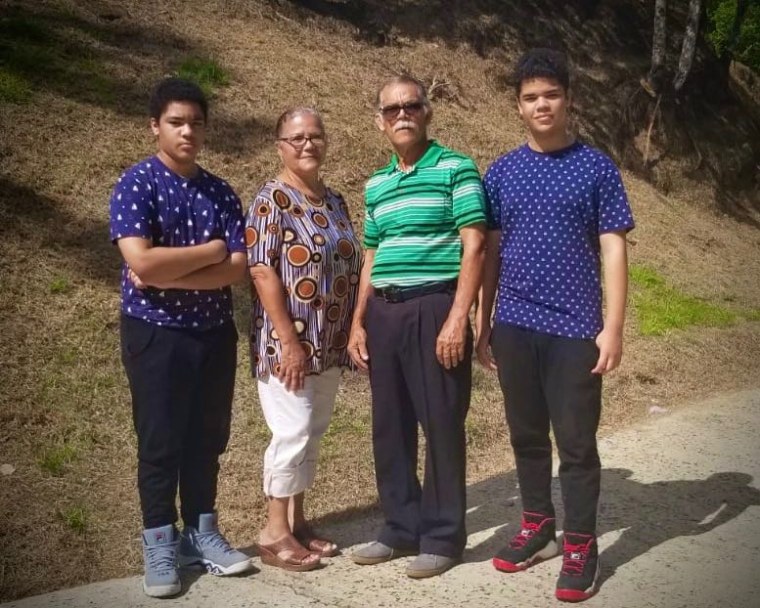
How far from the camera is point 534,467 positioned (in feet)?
14.1

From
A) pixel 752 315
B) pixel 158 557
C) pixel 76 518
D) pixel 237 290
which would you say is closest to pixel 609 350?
pixel 158 557

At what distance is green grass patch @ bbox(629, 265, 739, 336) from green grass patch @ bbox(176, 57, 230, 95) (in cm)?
467

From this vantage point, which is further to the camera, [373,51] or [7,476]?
[373,51]

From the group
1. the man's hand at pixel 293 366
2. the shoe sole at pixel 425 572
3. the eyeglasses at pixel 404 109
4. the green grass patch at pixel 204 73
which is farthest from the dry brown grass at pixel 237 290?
the eyeglasses at pixel 404 109

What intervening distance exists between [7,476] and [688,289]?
750 centimetres

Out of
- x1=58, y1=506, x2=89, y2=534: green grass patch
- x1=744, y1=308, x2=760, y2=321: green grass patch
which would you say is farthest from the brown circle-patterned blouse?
x1=744, y1=308, x2=760, y2=321: green grass patch

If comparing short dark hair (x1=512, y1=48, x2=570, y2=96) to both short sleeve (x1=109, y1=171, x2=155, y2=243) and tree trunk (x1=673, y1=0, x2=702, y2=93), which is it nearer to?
short sleeve (x1=109, y1=171, x2=155, y2=243)

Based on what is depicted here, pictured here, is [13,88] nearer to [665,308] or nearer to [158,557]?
[158,557]

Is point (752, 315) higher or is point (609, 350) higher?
point (609, 350)

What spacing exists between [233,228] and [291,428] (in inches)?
33.8

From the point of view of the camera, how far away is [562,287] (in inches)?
159

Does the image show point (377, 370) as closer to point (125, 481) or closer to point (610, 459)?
point (125, 481)

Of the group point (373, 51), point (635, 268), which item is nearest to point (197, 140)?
point (635, 268)

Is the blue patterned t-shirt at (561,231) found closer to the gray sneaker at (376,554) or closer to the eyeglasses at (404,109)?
the eyeglasses at (404,109)
